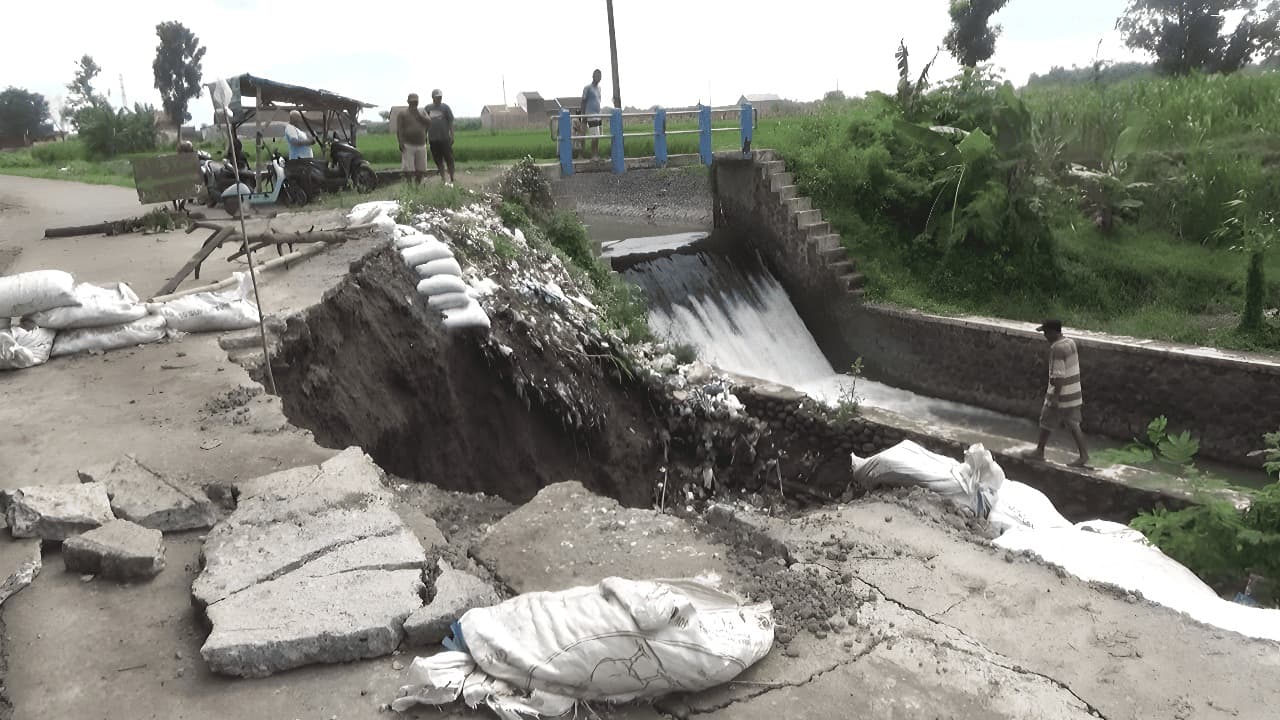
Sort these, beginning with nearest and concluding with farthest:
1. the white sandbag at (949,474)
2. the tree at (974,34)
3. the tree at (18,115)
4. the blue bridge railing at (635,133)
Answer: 1. the white sandbag at (949,474)
2. the blue bridge railing at (635,133)
3. the tree at (974,34)
4. the tree at (18,115)

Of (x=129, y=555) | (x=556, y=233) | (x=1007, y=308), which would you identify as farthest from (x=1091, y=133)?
(x=129, y=555)

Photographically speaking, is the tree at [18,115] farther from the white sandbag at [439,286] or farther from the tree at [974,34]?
the white sandbag at [439,286]

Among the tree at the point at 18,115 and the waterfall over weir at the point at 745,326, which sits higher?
the tree at the point at 18,115

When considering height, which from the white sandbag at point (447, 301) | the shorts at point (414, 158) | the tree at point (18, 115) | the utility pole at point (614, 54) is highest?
the tree at point (18, 115)

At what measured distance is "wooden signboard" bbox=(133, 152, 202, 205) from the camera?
324 inches

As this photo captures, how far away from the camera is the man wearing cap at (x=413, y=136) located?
10.8 m

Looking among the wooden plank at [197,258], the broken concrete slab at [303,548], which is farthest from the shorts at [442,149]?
the broken concrete slab at [303,548]

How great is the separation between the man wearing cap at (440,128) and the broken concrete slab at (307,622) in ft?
28.3

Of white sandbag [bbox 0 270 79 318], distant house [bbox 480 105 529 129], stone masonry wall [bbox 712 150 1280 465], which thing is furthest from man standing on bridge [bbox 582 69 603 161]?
distant house [bbox 480 105 529 129]

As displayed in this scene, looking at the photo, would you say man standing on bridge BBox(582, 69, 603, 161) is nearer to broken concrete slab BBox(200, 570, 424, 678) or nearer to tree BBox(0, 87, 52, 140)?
broken concrete slab BBox(200, 570, 424, 678)

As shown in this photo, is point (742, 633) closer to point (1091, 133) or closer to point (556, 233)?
point (556, 233)

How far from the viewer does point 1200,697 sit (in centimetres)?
287

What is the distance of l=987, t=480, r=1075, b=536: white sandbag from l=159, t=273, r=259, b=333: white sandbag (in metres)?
5.07

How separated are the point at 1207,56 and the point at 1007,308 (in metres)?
18.5
